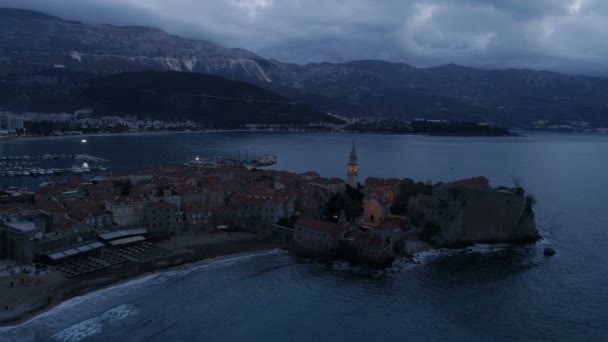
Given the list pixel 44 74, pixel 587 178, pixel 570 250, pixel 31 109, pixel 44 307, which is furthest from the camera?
pixel 44 74

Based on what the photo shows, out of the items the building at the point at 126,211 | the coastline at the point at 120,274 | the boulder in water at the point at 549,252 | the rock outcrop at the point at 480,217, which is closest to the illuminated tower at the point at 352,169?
the rock outcrop at the point at 480,217

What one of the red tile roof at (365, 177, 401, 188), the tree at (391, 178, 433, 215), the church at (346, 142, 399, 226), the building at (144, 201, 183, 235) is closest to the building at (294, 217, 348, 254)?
the church at (346, 142, 399, 226)

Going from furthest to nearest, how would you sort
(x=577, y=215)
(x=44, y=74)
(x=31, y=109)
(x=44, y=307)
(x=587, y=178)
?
1. (x=44, y=74)
2. (x=31, y=109)
3. (x=587, y=178)
4. (x=577, y=215)
5. (x=44, y=307)

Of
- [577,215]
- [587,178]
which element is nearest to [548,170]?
[587,178]

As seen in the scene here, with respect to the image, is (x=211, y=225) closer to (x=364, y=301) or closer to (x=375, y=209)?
(x=375, y=209)

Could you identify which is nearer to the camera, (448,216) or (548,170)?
(448,216)

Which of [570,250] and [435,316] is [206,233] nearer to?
[435,316]
